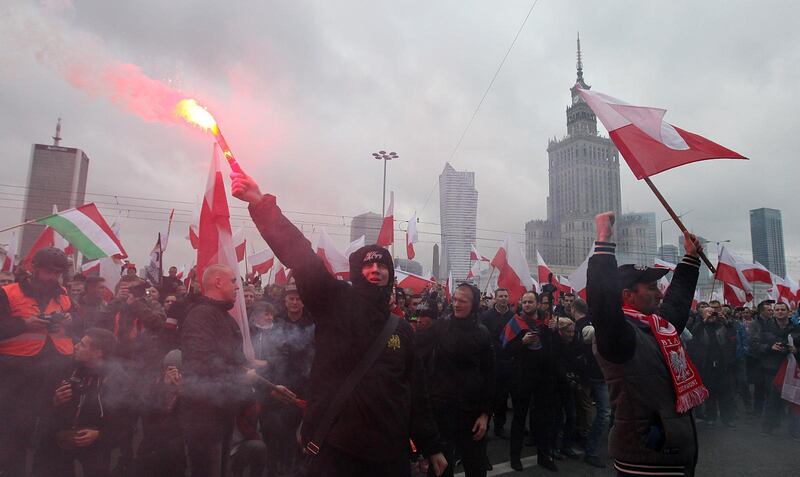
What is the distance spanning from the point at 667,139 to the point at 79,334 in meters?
6.13

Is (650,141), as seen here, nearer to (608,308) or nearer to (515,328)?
(608,308)

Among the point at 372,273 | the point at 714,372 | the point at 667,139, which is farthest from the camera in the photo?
the point at 714,372

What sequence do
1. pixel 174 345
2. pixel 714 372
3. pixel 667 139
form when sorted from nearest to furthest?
pixel 667 139 < pixel 174 345 < pixel 714 372

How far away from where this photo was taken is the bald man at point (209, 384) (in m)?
3.54

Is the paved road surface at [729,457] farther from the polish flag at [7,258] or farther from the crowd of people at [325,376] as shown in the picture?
the polish flag at [7,258]

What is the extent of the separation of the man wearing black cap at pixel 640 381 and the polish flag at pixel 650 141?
1.35 metres

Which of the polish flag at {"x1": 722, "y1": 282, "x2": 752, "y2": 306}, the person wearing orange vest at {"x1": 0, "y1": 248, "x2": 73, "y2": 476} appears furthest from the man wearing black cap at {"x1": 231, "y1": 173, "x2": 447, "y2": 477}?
the polish flag at {"x1": 722, "y1": 282, "x2": 752, "y2": 306}

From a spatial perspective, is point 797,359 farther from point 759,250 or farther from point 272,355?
point 759,250

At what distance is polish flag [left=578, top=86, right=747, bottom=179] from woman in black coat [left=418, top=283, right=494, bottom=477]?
2.32m

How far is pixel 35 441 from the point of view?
410 cm

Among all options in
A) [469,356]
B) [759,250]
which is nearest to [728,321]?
[469,356]

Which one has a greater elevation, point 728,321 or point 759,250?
point 759,250

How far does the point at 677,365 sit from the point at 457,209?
195 feet

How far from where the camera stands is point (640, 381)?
2795 mm
